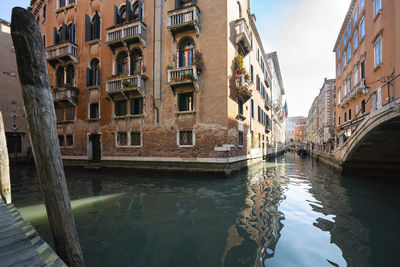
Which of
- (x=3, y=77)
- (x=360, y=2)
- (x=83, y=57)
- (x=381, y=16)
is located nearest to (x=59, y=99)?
(x=83, y=57)

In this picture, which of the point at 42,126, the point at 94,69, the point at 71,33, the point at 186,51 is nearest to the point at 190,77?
the point at 186,51

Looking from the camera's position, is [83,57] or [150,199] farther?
[83,57]

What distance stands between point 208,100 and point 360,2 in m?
15.3

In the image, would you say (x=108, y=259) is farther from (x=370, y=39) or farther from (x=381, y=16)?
(x=370, y=39)

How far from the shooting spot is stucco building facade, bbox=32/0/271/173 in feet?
32.0

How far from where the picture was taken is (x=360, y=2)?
1405 centimetres

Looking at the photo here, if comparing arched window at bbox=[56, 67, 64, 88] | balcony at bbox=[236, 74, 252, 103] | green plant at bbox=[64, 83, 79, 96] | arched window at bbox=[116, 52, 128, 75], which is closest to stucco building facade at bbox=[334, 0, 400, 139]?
balcony at bbox=[236, 74, 252, 103]

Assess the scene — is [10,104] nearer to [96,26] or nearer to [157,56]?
[96,26]

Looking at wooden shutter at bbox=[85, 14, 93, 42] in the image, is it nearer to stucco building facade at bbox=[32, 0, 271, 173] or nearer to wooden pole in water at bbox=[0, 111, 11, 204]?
stucco building facade at bbox=[32, 0, 271, 173]

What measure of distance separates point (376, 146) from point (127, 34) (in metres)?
15.5

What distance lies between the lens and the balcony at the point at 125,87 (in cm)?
1070

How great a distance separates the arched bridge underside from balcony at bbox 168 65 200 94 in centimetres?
800

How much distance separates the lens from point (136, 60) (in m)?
11.7

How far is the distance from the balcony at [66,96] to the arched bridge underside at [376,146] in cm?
1745
